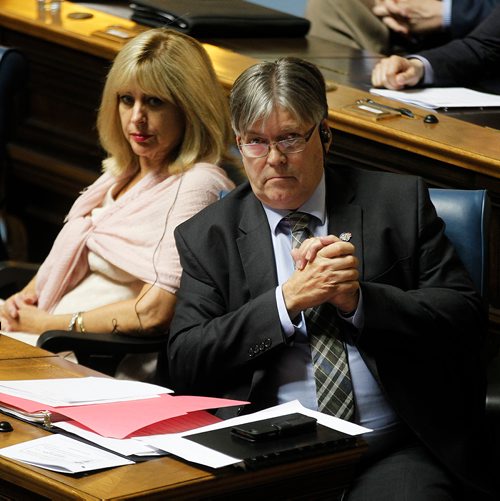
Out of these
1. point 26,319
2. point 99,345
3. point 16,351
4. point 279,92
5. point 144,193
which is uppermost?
point 279,92

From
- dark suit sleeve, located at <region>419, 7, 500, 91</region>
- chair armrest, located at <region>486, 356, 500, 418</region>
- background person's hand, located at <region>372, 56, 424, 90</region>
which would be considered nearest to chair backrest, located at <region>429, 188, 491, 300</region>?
chair armrest, located at <region>486, 356, 500, 418</region>

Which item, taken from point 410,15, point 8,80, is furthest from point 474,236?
point 410,15

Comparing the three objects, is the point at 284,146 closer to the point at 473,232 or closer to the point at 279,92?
the point at 279,92

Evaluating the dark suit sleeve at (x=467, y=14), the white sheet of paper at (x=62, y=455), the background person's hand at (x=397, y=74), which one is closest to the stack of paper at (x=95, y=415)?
the white sheet of paper at (x=62, y=455)

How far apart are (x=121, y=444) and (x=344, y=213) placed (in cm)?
91

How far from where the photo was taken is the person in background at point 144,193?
10.8 feet

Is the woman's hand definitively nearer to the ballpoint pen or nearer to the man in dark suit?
the man in dark suit

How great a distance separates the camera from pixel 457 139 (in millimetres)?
3441

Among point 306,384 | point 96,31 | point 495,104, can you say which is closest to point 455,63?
point 495,104

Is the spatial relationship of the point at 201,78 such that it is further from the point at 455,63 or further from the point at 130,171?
the point at 455,63

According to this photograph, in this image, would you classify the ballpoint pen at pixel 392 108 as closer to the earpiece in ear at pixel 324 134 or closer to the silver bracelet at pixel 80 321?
the earpiece in ear at pixel 324 134

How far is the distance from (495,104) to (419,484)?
171 cm

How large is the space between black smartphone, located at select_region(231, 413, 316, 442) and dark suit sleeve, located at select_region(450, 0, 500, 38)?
2.92m

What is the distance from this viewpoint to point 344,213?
287 centimetres
